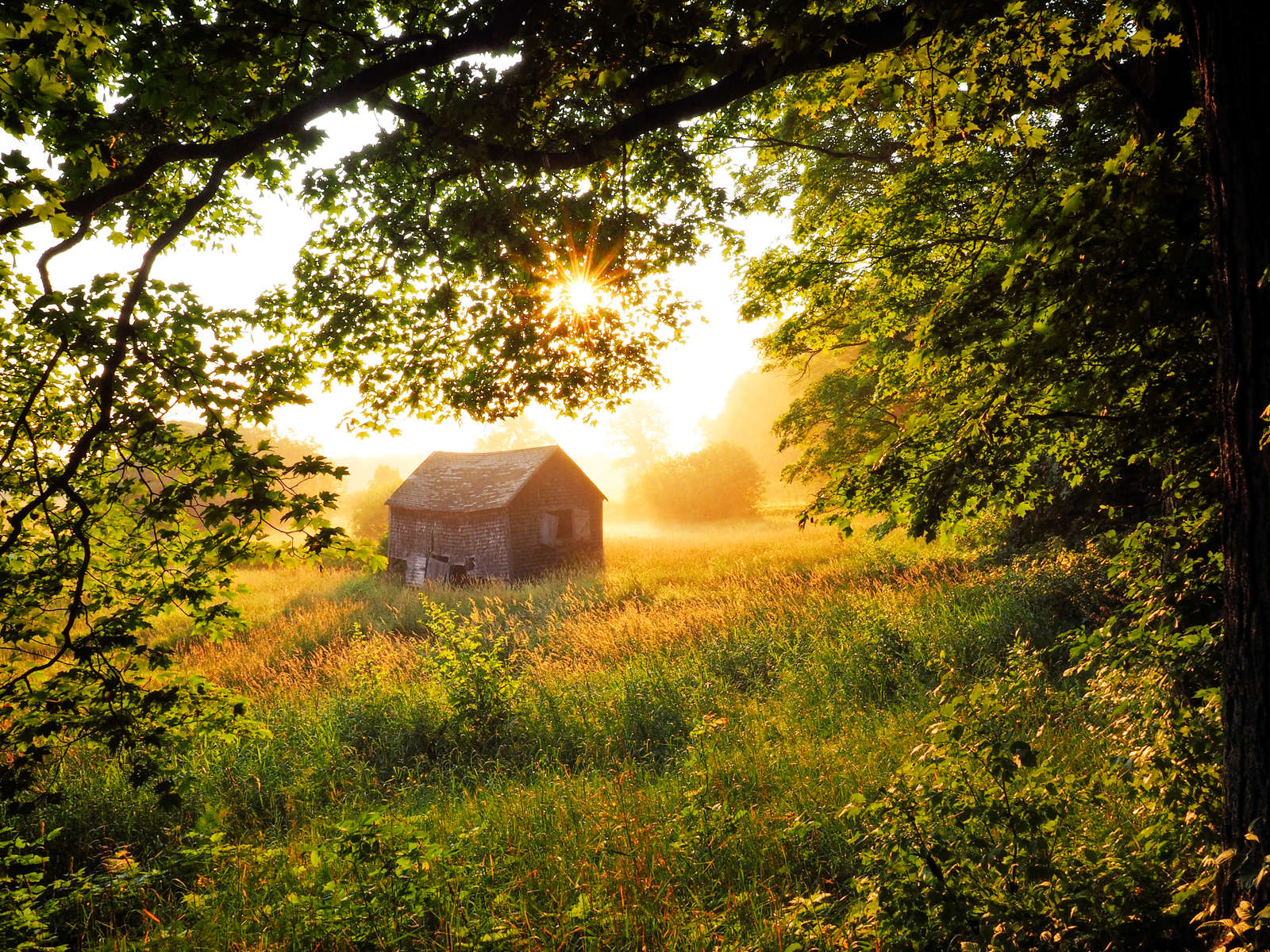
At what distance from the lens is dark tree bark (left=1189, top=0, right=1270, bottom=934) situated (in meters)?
2.44

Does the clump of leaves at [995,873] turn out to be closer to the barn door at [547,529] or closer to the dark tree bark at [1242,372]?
the dark tree bark at [1242,372]

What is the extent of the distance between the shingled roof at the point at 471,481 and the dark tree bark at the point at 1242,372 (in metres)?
20.7

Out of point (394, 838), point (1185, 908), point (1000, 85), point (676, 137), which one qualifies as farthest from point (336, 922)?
point (676, 137)

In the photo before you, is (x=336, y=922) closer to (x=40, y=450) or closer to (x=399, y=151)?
(x=40, y=450)

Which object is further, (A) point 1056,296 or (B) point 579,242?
(B) point 579,242

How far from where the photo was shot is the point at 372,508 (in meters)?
40.9

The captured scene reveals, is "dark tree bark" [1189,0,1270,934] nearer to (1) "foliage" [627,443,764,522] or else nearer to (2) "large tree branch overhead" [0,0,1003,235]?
(2) "large tree branch overhead" [0,0,1003,235]

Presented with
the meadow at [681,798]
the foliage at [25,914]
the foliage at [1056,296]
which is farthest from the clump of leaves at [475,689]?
the foliage at [1056,296]

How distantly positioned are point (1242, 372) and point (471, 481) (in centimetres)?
2359

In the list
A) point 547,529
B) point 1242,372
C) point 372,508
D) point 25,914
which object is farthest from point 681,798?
point 372,508

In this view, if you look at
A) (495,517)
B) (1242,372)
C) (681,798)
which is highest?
(1242,372)

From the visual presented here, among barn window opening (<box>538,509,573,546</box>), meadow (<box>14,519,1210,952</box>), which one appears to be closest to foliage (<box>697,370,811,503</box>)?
barn window opening (<box>538,509,573,546</box>)

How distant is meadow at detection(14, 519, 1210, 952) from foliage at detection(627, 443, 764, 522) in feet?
120

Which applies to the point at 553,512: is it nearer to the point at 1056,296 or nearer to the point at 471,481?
the point at 471,481
